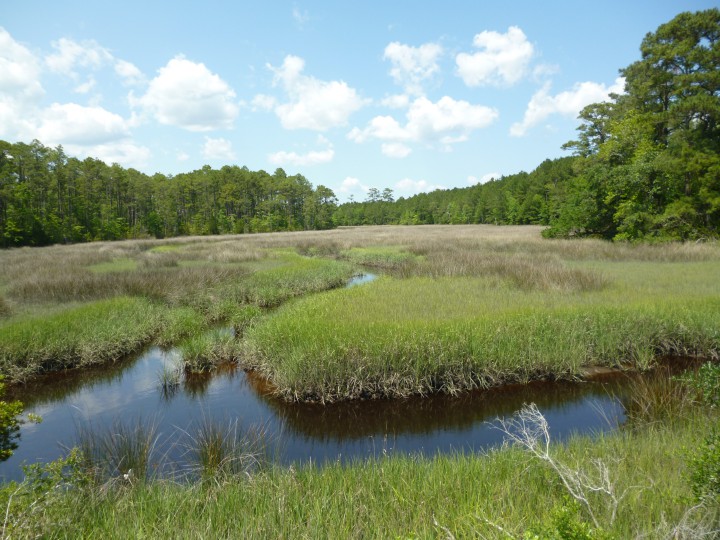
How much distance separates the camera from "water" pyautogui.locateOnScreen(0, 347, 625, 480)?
6.22m

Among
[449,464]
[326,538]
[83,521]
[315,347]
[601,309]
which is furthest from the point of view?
[601,309]

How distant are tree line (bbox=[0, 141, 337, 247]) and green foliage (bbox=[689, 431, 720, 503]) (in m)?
53.0

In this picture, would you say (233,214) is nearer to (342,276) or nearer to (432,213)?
(432,213)

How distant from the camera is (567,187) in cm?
3962

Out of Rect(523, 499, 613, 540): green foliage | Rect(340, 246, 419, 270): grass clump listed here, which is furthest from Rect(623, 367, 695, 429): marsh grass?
Rect(340, 246, 419, 270): grass clump

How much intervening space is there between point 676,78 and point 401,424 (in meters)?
29.1

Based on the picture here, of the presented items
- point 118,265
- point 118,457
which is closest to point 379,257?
point 118,265

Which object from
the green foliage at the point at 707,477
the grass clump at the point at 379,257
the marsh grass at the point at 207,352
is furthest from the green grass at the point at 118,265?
the green foliage at the point at 707,477

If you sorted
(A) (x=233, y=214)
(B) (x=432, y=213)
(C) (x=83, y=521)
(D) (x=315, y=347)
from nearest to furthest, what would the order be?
(C) (x=83, y=521)
(D) (x=315, y=347)
(A) (x=233, y=214)
(B) (x=432, y=213)

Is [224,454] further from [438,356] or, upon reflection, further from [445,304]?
[445,304]

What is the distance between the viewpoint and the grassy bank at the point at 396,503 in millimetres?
2930

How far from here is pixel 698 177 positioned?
2294 centimetres

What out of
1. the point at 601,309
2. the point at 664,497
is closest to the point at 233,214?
the point at 601,309

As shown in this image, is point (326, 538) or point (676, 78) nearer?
point (326, 538)
